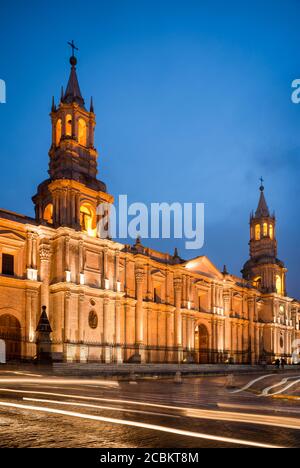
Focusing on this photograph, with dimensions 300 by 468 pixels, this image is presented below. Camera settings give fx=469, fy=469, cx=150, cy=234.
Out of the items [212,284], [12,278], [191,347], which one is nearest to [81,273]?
[12,278]

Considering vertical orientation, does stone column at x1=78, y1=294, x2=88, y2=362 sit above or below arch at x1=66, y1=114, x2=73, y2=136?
below

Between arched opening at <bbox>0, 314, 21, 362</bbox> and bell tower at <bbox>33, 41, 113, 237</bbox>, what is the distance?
899 cm

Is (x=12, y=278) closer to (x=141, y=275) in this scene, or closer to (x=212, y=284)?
(x=141, y=275)

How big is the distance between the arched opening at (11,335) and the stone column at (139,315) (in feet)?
45.6

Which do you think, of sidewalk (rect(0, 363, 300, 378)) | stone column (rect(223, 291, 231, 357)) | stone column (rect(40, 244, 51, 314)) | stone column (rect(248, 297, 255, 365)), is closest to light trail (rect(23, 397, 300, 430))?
sidewalk (rect(0, 363, 300, 378))

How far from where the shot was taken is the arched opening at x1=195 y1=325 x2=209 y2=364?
58469 millimetres

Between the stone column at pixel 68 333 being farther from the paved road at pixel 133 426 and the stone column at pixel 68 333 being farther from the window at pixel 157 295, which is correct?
the paved road at pixel 133 426

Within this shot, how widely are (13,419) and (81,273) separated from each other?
3113 cm

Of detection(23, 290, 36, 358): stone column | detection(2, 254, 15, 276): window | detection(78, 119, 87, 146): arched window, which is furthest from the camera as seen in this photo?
detection(78, 119, 87, 146): arched window

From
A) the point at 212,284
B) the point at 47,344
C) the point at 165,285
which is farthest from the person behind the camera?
the point at 212,284

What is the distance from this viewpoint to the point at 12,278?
119 ft

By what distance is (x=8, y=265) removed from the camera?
122 ft

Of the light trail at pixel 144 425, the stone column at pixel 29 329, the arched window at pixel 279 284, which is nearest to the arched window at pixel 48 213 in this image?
the stone column at pixel 29 329

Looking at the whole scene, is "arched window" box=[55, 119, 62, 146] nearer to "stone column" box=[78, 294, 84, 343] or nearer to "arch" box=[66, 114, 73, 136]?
"arch" box=[66, 114, 73, 136]
